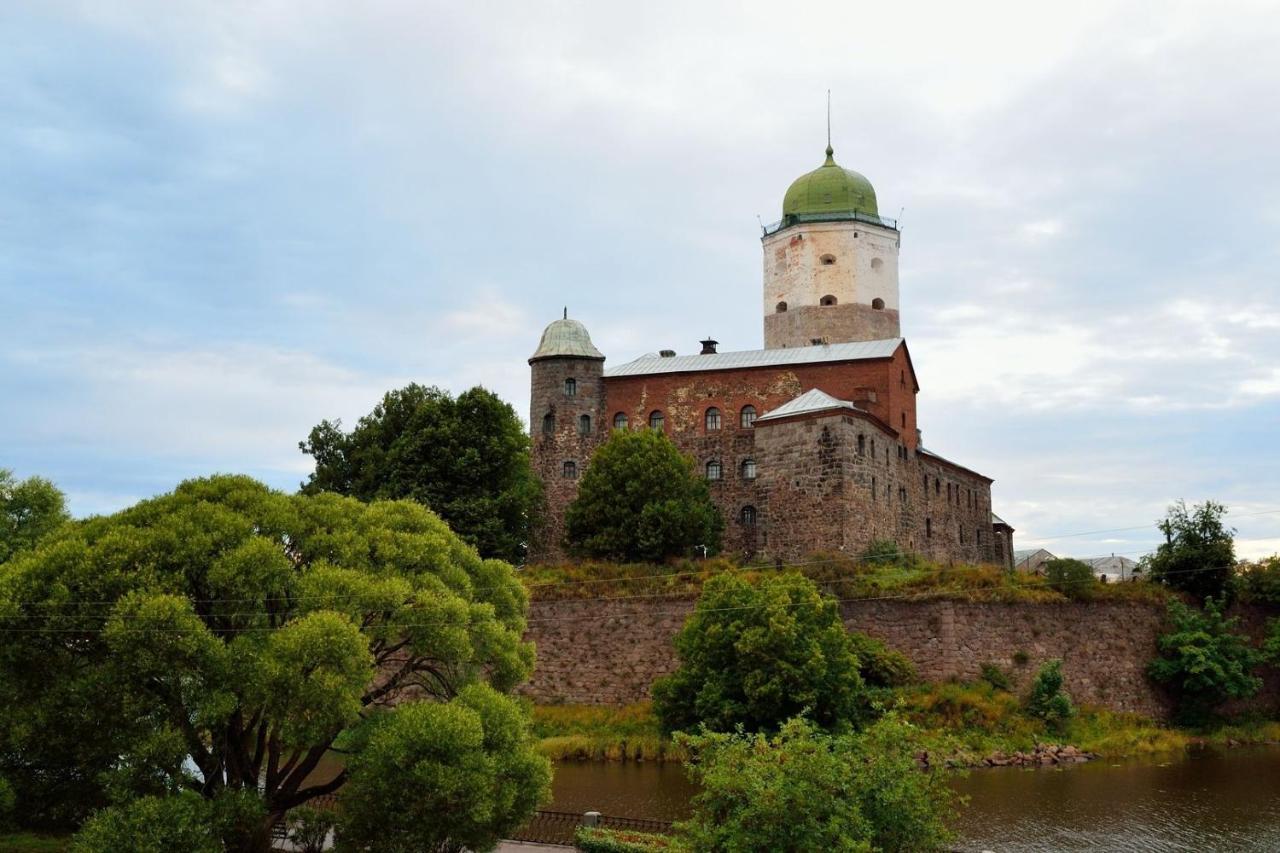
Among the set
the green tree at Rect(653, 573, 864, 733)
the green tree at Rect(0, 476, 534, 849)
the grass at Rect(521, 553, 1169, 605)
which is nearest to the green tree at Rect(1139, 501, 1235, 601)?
the grass at Rect(521, 553, 1169, 605)

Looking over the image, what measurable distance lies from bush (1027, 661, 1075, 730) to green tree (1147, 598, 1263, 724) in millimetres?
4697

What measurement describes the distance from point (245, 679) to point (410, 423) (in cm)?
3151

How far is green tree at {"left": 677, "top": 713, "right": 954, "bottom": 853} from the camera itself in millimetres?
17422

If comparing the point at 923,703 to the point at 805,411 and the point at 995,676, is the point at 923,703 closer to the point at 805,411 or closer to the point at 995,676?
the point at 995,676

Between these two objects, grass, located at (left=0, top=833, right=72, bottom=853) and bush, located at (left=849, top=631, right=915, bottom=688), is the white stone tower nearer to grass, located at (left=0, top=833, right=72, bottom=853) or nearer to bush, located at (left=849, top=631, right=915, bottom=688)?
bush, located at (left=849, top=631, right=915, bottom=688)

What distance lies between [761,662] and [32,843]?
17541mm

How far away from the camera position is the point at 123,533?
19.6 metres

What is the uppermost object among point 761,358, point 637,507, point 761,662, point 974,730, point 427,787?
point 761,358

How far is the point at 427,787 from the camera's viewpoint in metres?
18.5

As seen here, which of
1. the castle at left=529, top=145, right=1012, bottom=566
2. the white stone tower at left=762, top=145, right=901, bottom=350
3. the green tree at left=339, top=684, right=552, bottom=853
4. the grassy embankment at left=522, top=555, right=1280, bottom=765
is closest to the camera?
the green tree at left=339, top=684, right=552, bottom=853

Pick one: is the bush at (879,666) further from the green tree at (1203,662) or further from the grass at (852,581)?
the green tree at (1203,662)

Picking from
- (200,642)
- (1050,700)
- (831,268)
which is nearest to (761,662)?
(1050,700)

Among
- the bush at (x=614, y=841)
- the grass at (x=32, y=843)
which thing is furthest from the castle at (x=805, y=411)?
the grass at (x=32, y=843)

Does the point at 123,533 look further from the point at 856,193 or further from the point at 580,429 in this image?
the point at 856,193
